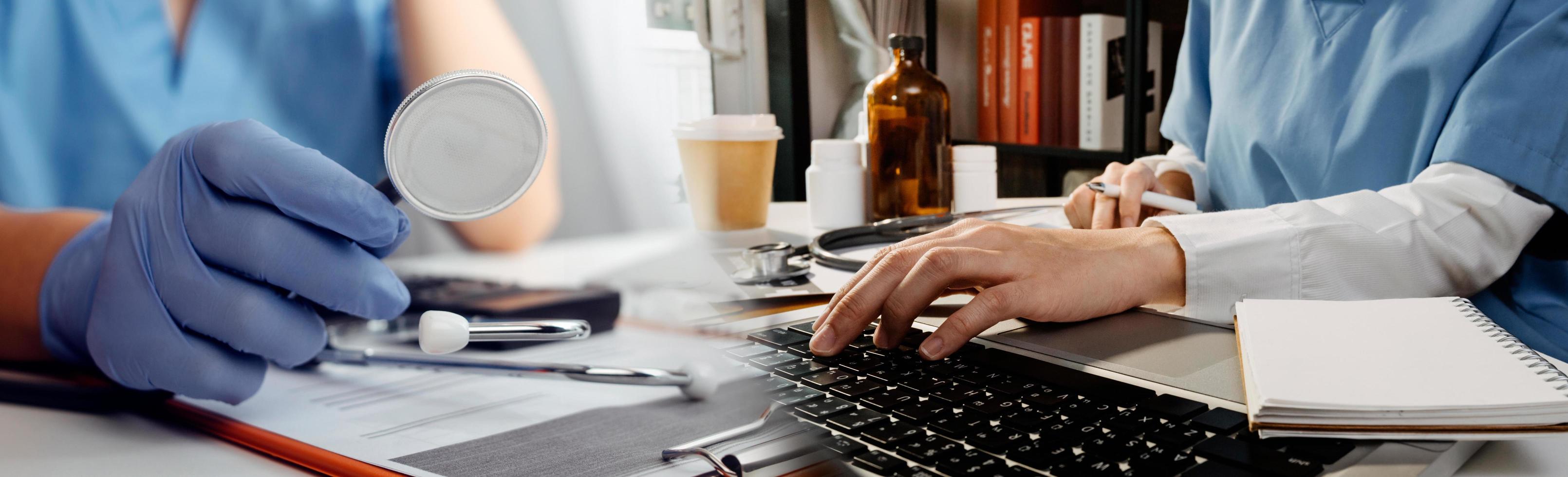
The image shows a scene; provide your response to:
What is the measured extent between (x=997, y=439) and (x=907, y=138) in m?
0.65

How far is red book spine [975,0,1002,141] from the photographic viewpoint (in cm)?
150

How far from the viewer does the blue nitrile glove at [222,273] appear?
466 mm

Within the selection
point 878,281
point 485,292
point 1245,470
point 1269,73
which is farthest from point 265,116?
point 1269,73

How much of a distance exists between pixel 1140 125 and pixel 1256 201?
24.5 inches

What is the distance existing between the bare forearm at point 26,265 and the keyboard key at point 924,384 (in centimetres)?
65

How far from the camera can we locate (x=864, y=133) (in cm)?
95

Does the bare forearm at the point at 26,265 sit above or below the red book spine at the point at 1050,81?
below

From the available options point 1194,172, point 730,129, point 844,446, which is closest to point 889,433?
point 844,446

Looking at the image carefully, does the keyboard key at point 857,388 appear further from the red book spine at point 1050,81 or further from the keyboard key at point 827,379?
the red book spine at point 1050,81

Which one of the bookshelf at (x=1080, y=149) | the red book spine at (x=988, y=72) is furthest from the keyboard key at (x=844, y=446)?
the red book spine at (x=988, y=72)

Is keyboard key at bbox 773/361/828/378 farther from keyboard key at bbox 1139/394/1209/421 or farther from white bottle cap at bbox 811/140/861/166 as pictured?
white bottle cap at bbox 811/140/861/166

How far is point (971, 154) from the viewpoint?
36.9 inches

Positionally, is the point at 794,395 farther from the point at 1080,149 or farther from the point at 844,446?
the point at 1080,149

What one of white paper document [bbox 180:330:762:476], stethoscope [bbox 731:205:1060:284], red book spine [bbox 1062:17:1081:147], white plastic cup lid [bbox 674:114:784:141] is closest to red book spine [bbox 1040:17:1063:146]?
red book spine [bbox 1062:17:1081:147]
